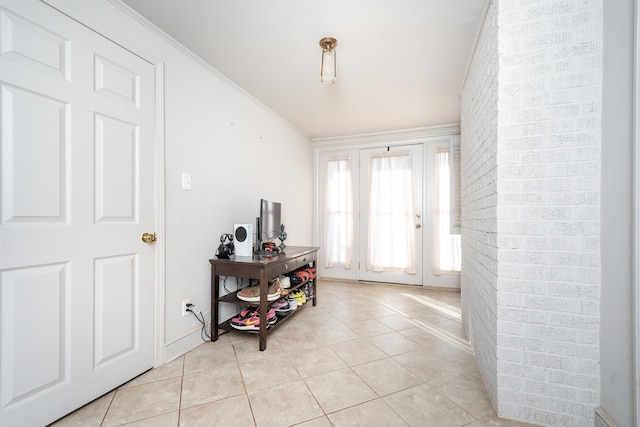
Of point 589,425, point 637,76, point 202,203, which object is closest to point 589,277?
point 589,425

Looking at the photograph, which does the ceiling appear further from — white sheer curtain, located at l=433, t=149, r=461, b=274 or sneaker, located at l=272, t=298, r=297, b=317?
sneaker, located at l=272, t=298, r=297, b=317

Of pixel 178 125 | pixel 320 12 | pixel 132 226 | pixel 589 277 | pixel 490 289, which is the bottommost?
pixel 490 289

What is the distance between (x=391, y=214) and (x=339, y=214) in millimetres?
854

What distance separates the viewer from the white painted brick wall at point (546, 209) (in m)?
1.29

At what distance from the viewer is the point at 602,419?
1229 mm

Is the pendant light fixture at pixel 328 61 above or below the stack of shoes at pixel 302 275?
above

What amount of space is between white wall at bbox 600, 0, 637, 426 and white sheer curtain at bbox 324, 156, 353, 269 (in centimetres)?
337

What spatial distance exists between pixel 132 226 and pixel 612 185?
2565mm

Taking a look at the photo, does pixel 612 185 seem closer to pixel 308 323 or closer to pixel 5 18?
pixel 308 323

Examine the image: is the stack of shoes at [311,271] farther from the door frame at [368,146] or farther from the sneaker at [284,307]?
the door frame at [368,146]

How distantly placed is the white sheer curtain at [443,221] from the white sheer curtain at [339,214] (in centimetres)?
132

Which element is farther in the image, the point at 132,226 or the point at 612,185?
the point at 132,226

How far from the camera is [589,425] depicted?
4.27 ft

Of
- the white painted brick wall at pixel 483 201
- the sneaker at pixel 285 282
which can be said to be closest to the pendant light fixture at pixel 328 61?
the white painted brick wall at pixel 483 201
